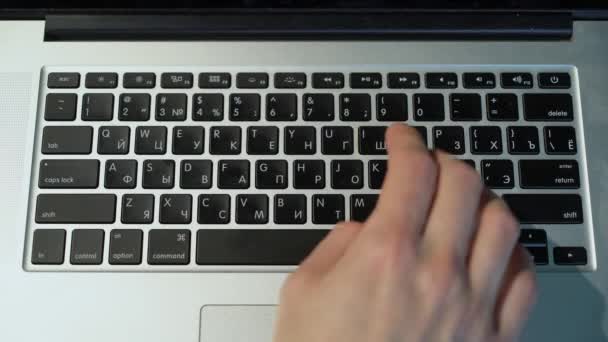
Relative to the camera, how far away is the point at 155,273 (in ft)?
1.94

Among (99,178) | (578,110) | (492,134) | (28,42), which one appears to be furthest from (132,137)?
(578,110)

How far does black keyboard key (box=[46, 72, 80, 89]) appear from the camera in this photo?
63cm

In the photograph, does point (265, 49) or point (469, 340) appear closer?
point (469, 340)

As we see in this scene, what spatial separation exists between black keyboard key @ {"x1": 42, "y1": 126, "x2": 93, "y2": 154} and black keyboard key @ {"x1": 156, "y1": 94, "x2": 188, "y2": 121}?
0.08 metres

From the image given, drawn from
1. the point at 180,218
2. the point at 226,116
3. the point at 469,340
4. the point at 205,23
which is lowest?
the point at 469,340

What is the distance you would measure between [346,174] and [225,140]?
0.14 m

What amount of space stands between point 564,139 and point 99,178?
51cm

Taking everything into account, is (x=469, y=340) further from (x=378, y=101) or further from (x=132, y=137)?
(x=132, y=137)

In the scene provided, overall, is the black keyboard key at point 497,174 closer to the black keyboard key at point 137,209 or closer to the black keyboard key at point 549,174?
the black keyboard key at point 549,174

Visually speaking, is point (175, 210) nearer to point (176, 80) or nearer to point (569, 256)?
point (176, 80)

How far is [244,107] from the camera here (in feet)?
2.06

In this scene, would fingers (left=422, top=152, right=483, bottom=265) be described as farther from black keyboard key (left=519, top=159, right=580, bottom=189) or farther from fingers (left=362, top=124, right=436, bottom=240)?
black keyboard key (left=519, top=159, right=580, bottom=189)

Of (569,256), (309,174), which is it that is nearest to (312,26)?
(309,174)

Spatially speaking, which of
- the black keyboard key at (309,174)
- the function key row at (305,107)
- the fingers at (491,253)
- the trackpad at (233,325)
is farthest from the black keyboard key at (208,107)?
the fingers at (491,253)
